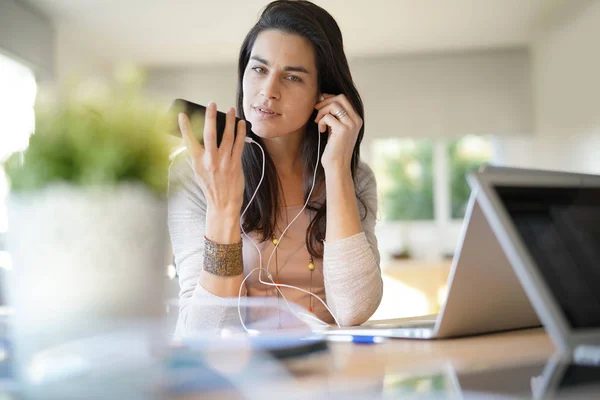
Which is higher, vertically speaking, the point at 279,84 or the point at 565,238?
the point at 279,84

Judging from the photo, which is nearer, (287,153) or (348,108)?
(348,108)

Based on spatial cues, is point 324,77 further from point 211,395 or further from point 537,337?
point 211,395

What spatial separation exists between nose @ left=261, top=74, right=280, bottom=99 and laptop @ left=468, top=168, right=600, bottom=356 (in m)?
0.89

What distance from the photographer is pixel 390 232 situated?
6777 mm

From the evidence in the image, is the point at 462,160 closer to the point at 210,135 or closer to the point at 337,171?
the point at 337,171

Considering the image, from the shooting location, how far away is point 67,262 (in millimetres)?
448

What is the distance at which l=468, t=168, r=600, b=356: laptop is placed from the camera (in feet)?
1.91

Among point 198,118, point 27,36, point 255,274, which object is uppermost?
point 27,36

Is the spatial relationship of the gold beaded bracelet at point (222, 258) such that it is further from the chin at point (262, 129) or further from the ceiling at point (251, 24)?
the ceiling at point (251, 24)

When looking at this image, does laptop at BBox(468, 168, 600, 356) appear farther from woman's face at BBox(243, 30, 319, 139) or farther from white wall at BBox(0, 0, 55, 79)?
white wall at BBox(0, 0, 55, 79)

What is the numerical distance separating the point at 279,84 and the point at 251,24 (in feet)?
14.0

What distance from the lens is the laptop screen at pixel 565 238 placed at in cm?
60

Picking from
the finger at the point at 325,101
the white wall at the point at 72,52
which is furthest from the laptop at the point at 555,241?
the white wall at the point at 72,52

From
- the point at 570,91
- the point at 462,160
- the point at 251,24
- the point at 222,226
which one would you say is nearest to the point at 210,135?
the point at 222,226
